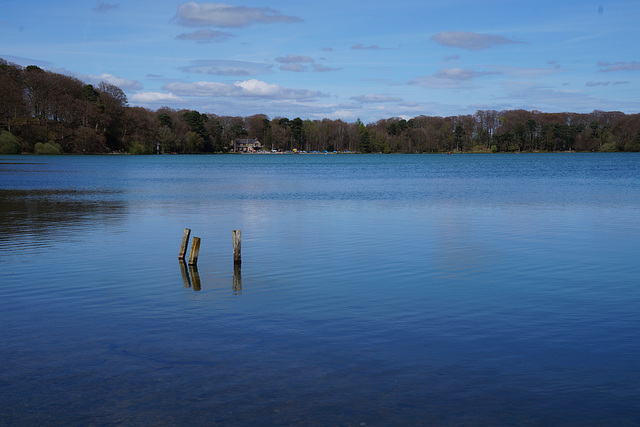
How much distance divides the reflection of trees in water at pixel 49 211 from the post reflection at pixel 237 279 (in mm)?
10614

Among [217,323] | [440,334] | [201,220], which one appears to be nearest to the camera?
[440,334]

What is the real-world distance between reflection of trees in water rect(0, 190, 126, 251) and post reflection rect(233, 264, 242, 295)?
34.8 feet

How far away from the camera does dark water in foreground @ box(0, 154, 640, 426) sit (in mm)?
8656

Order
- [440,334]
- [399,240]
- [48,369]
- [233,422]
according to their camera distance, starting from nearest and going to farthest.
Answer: [233,422], [48,369], [440,334], [399,240]

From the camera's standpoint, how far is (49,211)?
36.0m

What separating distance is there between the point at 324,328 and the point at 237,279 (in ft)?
17.8

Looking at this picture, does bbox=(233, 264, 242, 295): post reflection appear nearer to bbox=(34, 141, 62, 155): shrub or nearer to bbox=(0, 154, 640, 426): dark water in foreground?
bbox=(0, 154, 640, 426): dark water in foreground

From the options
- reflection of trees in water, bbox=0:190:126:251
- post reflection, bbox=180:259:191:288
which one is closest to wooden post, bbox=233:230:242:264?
post reflection, bbox=180:259:191:288

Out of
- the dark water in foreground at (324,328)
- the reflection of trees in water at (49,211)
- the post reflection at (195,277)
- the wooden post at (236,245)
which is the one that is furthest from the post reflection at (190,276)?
the reflection of trees in water at (49,211)

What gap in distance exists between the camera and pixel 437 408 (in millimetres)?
8531

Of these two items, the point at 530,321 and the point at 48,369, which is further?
the point at 530,321

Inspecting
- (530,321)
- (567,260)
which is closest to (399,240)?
(567,260)

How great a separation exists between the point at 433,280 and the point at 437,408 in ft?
28.2

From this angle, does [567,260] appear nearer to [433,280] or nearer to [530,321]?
[433,280]
